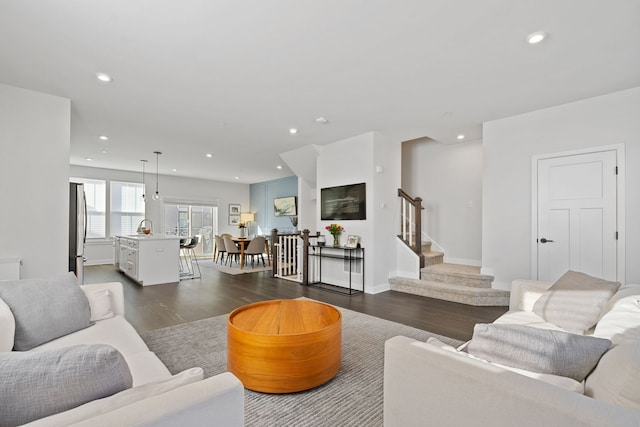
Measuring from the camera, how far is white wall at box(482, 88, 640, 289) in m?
3.40

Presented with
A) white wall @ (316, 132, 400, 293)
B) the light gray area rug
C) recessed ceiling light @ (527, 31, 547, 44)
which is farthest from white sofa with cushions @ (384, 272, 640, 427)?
white wall @ (316, 132, 400, 293)

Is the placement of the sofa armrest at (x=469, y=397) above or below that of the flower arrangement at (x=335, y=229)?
below

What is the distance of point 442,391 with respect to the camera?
1.13 metres

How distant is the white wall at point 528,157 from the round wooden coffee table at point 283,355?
3.24 metres

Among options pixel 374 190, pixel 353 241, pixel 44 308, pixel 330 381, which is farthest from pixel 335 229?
pixel 44 308

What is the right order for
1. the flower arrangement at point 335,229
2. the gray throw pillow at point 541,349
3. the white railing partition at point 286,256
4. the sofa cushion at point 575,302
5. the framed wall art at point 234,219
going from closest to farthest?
the gray throw pillow at point 541,349, the sofa cushion at point 575,302, the flower arrangement at point 335,229, the white railing partition at point 286,256, the framed wall art at point 234,219

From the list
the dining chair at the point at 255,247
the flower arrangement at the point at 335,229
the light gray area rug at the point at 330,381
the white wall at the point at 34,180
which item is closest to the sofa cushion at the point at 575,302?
the light gray area rug at the point at 330,381

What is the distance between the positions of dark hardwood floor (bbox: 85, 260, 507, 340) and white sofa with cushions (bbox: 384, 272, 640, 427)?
6.51 feet

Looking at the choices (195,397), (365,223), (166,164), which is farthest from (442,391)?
(166,164)

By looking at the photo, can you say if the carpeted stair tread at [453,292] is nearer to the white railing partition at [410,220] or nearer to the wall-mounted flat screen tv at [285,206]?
the white railing partition at [410,220]

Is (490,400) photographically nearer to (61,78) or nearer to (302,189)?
(61,78)

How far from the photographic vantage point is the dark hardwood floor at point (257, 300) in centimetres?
352

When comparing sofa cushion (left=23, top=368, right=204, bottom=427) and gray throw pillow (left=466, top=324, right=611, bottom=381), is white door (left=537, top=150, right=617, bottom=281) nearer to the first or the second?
gray throw pillow (left=466, top=324, right=611, bottom=381)

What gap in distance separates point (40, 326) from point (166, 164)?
6761mm
